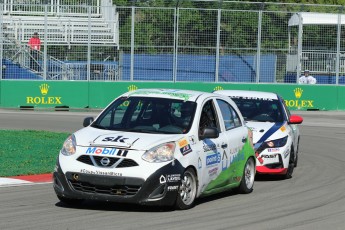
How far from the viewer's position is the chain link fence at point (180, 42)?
35062 mm

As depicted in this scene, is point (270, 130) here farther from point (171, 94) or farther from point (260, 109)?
point (171, 94)

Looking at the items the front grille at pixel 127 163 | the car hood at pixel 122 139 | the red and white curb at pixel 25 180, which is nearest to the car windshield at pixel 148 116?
the car hood at pixel 122 139

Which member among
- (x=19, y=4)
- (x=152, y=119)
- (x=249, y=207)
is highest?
(x=19, y=4)

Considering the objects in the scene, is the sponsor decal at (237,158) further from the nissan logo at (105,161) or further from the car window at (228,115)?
the nissan logo at (105,161)

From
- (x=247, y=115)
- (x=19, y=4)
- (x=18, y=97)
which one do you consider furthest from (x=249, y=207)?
(x=19, y=4)

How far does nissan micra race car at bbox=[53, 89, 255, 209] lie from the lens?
1085 centimetres

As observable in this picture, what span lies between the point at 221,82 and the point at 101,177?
2537cm

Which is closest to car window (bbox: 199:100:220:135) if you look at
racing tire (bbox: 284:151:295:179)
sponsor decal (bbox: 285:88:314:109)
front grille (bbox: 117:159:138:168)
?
front grille (bbox: 117:159:138:168)

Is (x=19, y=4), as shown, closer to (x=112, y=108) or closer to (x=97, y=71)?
(x=97, y=71)

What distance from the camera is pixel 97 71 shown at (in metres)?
35.0

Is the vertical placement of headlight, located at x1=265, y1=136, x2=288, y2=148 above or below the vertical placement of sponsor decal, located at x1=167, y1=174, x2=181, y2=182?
above

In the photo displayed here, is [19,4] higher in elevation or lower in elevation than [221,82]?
higher

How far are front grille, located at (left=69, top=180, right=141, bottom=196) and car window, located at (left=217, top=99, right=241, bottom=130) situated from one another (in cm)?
243

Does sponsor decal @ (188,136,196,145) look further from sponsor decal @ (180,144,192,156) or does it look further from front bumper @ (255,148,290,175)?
front bumper @ (255,148,290,175)
